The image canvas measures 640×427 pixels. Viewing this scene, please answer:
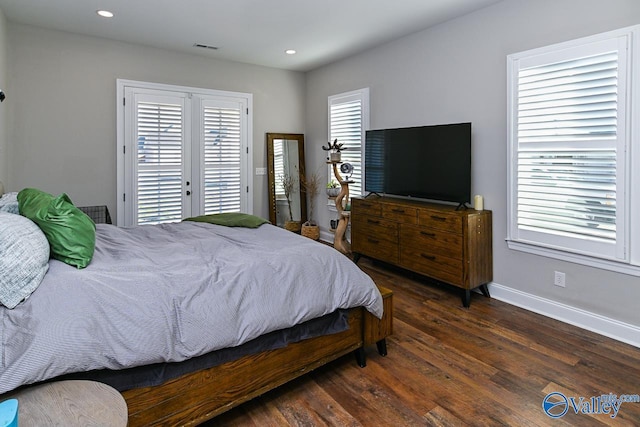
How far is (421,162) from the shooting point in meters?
4.05

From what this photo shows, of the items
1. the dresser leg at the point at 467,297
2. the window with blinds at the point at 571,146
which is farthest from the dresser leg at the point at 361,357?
the window with blinds at the point at 571,146

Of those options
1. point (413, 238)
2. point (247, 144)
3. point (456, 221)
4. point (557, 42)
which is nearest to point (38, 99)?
point (247, 144)

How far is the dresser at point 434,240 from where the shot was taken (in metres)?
3.44

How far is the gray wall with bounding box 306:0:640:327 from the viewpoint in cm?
289

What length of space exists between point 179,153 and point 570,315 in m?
4.69

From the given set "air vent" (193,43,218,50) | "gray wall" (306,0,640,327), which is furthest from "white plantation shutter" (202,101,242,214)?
"gray wall" (306,0,640,327)

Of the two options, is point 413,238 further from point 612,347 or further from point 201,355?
point 201,355

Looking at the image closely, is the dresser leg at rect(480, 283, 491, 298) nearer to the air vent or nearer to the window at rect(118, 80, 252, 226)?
the window at rect(118, 80, 252, 226)

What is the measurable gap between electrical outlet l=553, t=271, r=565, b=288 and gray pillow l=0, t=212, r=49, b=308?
355cm

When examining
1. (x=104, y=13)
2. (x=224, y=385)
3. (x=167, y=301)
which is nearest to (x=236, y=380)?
(x=224, y=385)

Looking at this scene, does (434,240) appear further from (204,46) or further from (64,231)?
(204,46)

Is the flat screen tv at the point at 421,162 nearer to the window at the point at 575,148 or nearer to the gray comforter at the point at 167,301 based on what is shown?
the window at the point at 575,148

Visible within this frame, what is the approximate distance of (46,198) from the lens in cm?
209

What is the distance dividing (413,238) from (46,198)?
3.08 metres
